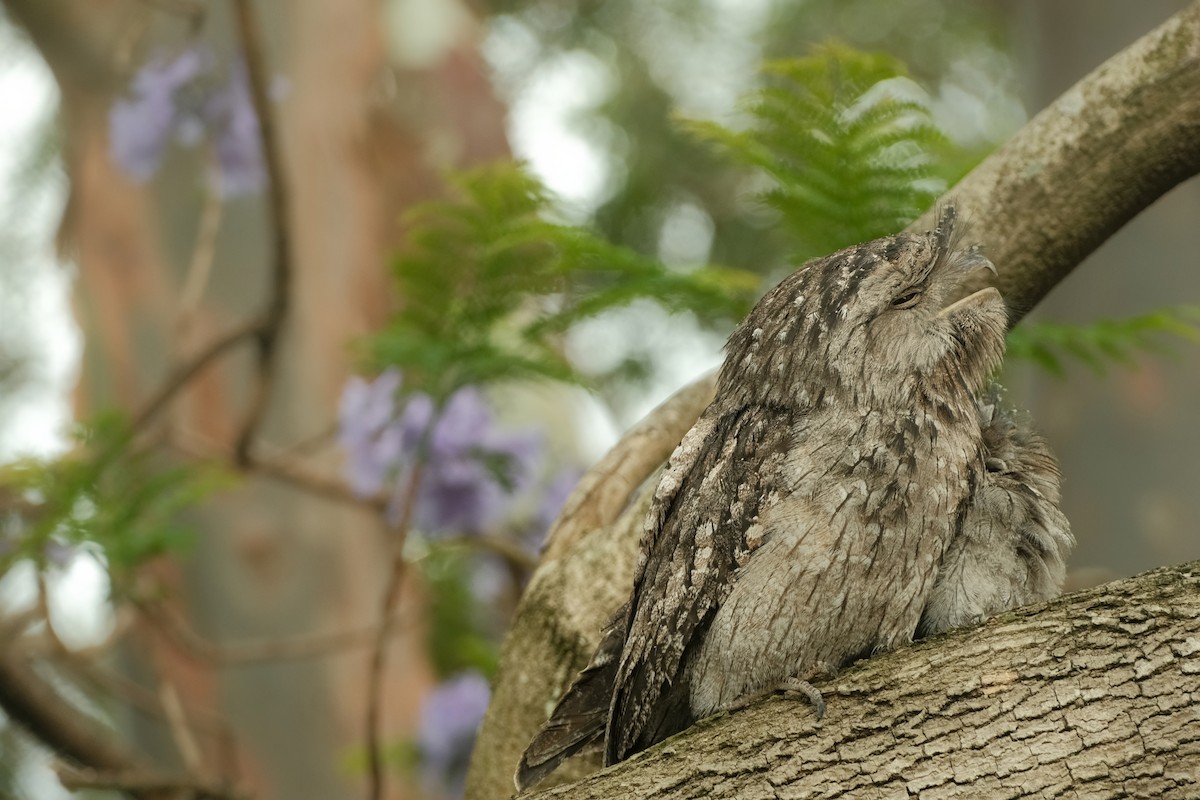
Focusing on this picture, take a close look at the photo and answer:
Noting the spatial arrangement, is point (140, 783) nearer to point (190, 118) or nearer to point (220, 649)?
point (220, 649)

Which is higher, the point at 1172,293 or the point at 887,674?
the point at 1172,293

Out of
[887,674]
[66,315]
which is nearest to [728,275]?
[887,674]

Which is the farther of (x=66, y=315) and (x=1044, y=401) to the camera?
(x=1044, y=401)

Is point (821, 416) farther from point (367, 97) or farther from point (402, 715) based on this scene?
point (367, 97)

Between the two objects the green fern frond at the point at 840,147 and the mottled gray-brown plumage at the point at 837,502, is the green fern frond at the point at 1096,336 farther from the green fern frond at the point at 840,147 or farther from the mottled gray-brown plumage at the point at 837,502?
the mottled gray-brown plumage at the point at 837,502

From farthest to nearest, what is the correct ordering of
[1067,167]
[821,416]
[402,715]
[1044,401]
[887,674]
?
[1044,401] < [402,715] < [1067,167] < [821,416] < [887,674]

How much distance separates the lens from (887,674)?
5.80 ft

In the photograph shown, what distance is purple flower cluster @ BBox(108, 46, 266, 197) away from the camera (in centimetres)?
375

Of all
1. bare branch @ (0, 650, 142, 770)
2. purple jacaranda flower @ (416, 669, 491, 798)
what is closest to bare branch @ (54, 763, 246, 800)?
bare branch @ (0, 650, 142, 770)

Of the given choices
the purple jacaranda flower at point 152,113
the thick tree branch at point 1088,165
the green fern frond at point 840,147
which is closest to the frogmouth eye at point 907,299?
the thick tree branch at point 1088,165

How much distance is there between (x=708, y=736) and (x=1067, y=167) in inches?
53.4

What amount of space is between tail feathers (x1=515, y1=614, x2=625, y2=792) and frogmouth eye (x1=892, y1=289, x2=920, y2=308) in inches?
28.4

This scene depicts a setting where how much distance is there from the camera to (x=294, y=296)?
5.08 meters

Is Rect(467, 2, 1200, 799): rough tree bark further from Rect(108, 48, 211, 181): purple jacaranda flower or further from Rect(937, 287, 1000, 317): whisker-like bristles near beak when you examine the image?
Rect(108, 48, 211, 181): purple jacaranda flower
